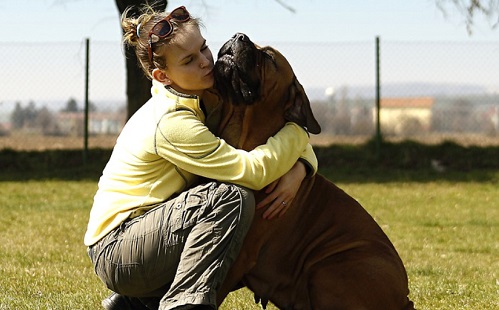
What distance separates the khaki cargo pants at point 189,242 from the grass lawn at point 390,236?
3.71 feet

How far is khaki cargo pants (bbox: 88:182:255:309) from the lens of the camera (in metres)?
3.55

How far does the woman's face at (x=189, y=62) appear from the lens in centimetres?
372

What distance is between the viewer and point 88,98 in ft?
46.4

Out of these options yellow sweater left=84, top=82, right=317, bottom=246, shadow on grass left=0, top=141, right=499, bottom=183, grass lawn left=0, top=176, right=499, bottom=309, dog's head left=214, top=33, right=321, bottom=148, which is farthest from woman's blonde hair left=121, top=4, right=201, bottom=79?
shadow on grass left=0, top=141, right=499, bottom=183

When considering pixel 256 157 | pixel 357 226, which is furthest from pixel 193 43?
pixel 357 226

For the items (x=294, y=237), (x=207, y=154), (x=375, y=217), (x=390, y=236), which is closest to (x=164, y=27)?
(x=207, y=154)

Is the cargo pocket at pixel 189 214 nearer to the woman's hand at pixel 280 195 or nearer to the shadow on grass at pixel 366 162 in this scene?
the woman's hand at pixel 280 195

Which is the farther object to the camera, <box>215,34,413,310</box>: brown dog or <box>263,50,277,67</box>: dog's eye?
<box>263,50,277,67</box>: dog's eye

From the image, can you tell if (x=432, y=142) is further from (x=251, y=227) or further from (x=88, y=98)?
(x=251, y=227)

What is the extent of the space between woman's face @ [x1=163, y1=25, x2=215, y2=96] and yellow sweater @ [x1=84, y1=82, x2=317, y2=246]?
66mm

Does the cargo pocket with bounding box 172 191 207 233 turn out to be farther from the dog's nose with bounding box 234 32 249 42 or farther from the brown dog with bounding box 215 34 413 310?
the dog's nose with bounding box 234 32 249 42

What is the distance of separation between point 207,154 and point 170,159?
16cm

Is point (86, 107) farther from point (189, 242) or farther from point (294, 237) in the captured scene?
point (189, 242)

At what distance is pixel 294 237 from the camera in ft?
12.7
